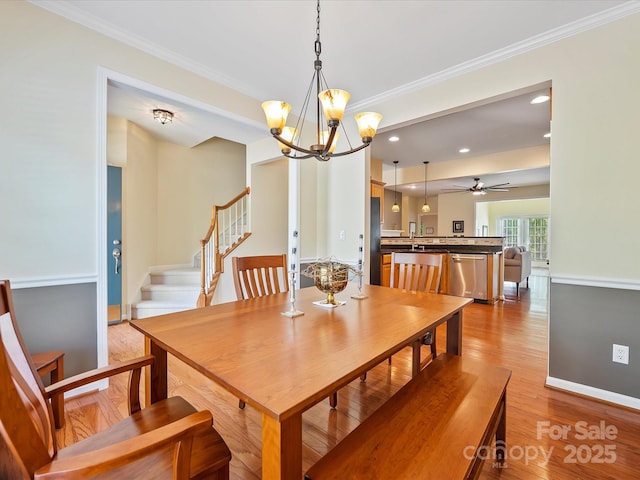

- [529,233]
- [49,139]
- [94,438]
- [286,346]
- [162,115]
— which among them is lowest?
[94,438]

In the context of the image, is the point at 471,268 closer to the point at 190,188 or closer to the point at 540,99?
the point at 540,99

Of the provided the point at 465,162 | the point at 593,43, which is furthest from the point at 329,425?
the point at 465,162

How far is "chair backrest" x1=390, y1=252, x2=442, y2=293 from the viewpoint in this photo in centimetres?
224

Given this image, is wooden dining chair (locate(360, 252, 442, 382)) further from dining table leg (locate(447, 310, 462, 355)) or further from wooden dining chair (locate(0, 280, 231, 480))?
wooden dining chair (locate(0, 280, 231, 480))

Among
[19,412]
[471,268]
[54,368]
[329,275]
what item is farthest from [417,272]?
[471,268]

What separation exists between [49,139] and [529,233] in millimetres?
→ 12939

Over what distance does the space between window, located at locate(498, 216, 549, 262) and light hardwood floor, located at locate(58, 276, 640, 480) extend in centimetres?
975

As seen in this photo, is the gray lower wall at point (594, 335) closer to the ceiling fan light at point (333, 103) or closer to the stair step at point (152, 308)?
the ceiling fan light at point (333, 103)

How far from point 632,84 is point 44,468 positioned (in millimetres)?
3375

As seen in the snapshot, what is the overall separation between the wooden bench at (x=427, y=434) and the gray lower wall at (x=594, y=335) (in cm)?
115

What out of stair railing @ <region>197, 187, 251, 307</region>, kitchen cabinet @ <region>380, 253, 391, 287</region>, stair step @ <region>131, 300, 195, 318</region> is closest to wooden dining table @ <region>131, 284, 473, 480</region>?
stair railing @ <region>197, 187, 251, 307</region>

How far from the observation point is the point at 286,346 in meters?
1.12

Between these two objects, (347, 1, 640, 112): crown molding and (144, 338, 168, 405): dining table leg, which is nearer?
(144, 338, 168, 405): dining table leg

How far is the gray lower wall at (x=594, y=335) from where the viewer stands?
6.48ft
